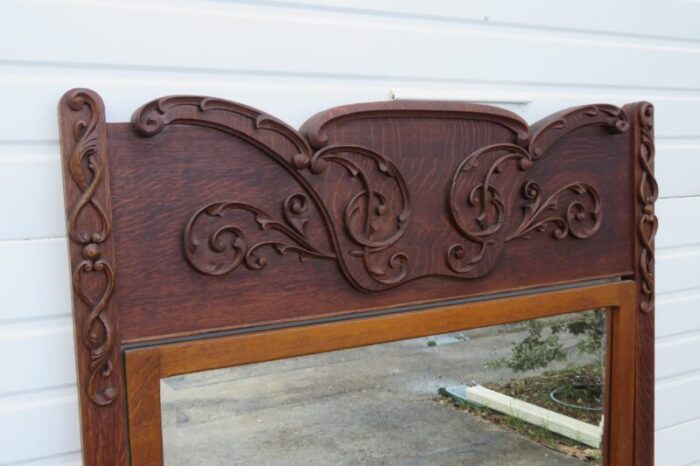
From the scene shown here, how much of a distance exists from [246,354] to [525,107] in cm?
73

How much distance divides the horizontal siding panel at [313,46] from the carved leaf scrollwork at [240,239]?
0.22 meters

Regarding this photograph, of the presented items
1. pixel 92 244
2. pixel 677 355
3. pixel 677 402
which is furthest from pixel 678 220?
pixel 92 244

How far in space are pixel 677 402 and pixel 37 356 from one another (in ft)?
4.51

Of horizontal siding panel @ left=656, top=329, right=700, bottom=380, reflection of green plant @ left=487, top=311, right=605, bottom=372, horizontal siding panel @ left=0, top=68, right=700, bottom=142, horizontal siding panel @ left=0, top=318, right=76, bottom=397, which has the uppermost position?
horizontal siding panel @ left=0, top=68, right=700, bottom=142

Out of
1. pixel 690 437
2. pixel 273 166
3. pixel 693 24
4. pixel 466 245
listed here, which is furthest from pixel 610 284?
pixel 273 166

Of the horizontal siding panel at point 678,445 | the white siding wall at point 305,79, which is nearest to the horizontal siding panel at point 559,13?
the white siding wall at point 305,79

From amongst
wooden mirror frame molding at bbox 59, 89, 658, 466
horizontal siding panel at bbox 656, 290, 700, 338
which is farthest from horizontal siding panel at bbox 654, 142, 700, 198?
horizontal siding panel at bbox 656, 290, 700, 338

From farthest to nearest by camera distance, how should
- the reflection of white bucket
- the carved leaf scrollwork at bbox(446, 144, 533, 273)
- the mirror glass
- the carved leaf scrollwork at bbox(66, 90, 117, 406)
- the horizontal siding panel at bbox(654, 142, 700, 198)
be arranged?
the horizontal siding panel at bbox(654, 142, 700, 198)
the reflection of white bucket
the carved leaf scrollwork at bbox(446, 144, 533, 273)
the mirror glass
the carved leaf scrollwork at bbox(66, 90, 117, 406)

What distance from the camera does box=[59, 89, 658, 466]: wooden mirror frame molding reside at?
1069 millimetres

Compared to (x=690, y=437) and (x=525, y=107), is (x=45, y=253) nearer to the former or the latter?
(x=525, y=107)

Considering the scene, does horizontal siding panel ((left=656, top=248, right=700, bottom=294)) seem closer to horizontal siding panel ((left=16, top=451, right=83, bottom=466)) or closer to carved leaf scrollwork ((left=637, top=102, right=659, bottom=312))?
carved leaf scrollwork ((left=637, top=102, right=659, bottom=312))

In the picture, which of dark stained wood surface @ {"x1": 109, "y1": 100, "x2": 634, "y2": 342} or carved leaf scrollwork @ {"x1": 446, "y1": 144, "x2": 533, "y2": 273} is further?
carved leaf scrollwork @ {"x1": 446, "y1": 144, "x2": 533, "y2": 273}

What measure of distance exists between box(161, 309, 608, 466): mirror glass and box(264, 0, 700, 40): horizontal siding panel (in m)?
0.58

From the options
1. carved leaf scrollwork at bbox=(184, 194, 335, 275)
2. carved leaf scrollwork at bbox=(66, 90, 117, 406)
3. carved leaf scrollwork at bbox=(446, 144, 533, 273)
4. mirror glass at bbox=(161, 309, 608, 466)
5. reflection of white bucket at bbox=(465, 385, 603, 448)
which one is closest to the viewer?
carved leaf scrollwork at bbox=(66, 90, 117, 406)
